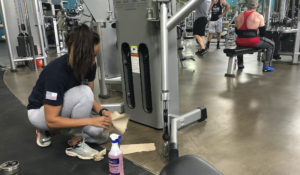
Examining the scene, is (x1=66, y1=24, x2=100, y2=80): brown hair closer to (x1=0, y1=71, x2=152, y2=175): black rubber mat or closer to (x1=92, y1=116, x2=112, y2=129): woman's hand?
(x1=92, y1=116, x2=112, y2=129): woman's hand

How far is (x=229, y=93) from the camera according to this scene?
2836 mm

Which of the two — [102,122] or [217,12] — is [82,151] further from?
[217,12]

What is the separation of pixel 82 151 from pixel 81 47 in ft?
2.29

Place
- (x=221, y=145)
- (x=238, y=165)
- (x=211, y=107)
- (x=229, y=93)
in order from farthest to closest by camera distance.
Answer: (x=229, y=93)
(x=211, y=107)
(x=221, y=145)
(x=238, y=165)

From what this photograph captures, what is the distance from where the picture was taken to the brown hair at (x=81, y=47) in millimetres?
1302

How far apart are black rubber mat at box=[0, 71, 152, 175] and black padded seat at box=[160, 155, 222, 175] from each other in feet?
1.99

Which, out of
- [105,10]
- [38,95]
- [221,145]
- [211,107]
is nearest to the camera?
[38,95]

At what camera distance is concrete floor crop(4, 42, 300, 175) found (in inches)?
59.0

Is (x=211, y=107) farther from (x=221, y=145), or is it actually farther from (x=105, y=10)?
(x=105, y=10)

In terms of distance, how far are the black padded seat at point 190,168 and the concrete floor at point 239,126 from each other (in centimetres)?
62

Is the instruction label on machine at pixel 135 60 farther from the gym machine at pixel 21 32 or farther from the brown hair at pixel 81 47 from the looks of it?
the gym machine at pixel 21 32

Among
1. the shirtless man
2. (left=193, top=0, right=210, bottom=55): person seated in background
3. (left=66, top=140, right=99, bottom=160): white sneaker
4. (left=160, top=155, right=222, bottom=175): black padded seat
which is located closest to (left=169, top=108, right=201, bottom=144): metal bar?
(left=66, top=140, right=99, bottom=160): white sneaker

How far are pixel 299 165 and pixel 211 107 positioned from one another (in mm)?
1056

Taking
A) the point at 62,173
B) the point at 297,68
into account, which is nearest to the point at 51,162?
the point at 62,173
